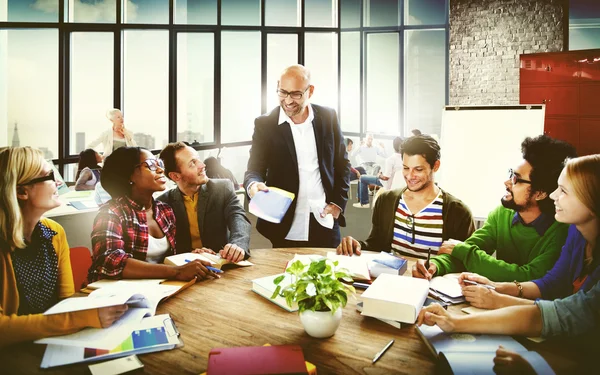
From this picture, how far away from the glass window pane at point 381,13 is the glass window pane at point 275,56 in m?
1.91

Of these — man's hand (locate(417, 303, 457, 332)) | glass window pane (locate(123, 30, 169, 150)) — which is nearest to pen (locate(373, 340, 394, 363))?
man's hand (locate(417, 303, 457, 332))

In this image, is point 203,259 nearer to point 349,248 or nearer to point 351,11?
point 349,248

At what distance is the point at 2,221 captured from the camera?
158cm

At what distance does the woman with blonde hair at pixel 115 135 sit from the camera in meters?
6.14

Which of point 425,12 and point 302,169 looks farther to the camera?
point 425,12

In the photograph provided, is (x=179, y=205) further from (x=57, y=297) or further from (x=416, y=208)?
(x=416, y=208)

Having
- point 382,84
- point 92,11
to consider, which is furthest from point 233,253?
point 382,84

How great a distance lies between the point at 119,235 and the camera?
2043mm

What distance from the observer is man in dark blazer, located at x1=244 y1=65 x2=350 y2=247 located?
288cm

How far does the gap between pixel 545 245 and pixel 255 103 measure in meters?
7.66

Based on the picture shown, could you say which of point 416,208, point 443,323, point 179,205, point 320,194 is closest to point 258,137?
point 320,194

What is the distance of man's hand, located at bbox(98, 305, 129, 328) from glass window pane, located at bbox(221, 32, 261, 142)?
731 centimetres

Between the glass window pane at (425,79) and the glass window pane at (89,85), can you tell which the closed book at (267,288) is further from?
the glass window pane at (425,79)

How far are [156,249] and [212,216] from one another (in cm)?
40
